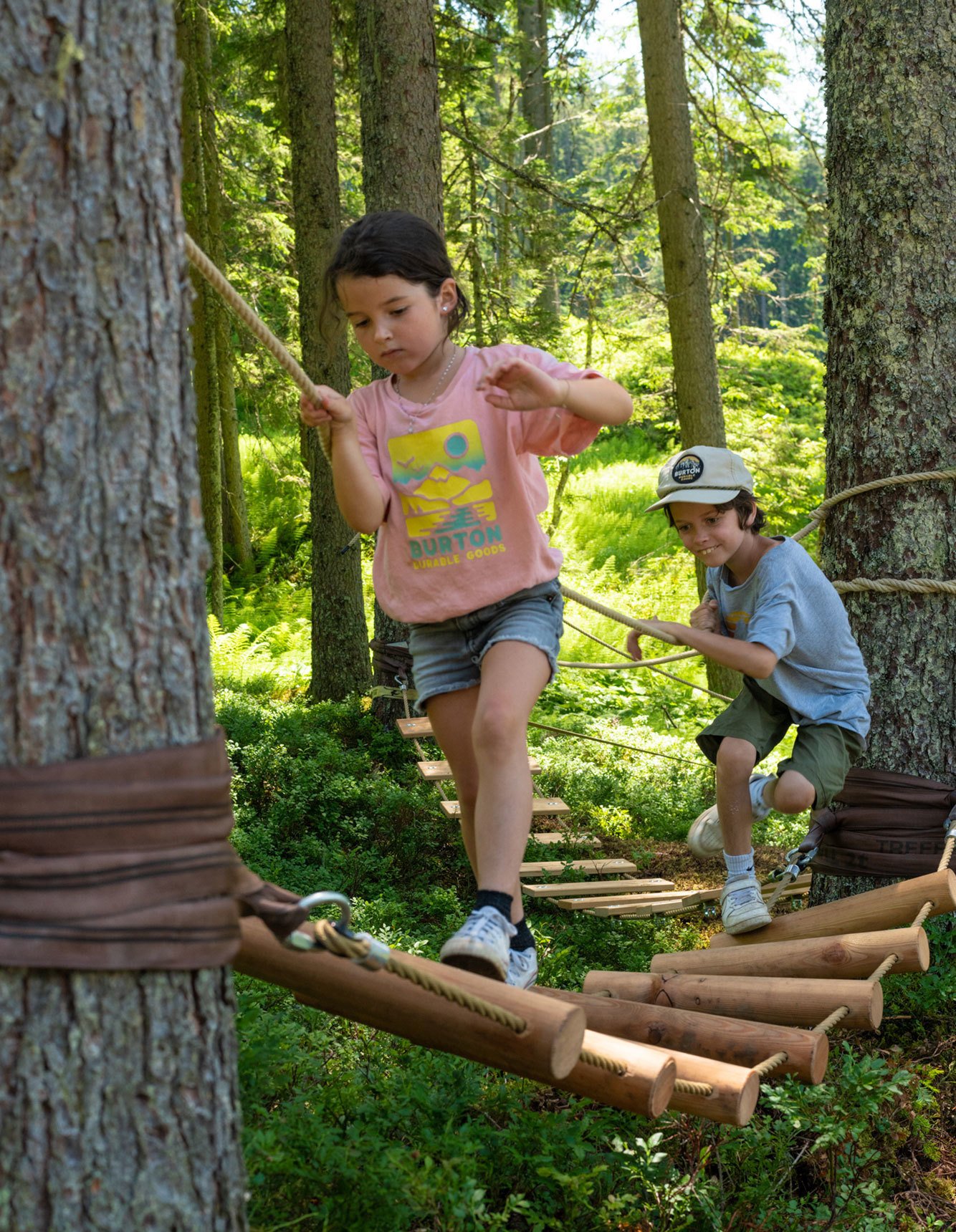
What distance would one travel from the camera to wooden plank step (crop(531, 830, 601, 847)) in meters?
5.40

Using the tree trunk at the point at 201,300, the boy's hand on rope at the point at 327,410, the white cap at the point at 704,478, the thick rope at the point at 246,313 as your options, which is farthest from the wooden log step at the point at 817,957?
the tree trunk at the point at 201,300

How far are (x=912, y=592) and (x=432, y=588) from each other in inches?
65.1

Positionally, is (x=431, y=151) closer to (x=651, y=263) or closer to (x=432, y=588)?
(x=432, y=588)

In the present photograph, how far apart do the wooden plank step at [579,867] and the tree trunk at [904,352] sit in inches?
66.0

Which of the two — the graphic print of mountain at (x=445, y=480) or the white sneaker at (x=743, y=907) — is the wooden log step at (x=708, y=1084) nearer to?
the white sneaker at (x=743, y=907)

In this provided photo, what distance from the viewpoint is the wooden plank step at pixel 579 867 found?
16.1 ft

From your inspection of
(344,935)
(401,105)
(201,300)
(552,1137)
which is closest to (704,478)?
(552,1137)

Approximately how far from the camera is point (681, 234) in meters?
8.16

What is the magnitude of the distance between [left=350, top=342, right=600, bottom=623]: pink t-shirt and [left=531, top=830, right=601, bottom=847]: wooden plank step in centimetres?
289

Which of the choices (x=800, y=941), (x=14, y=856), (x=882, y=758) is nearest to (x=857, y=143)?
(x=882, y=758)

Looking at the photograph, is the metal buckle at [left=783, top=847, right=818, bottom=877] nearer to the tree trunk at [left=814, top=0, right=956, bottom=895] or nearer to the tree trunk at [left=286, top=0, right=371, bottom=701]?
the tree trunk at [left=814, top=0, right=956, bottom=895]

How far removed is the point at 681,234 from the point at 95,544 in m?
7.46

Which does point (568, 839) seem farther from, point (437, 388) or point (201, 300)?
point (201, 300)

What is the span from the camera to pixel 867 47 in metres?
3.60
